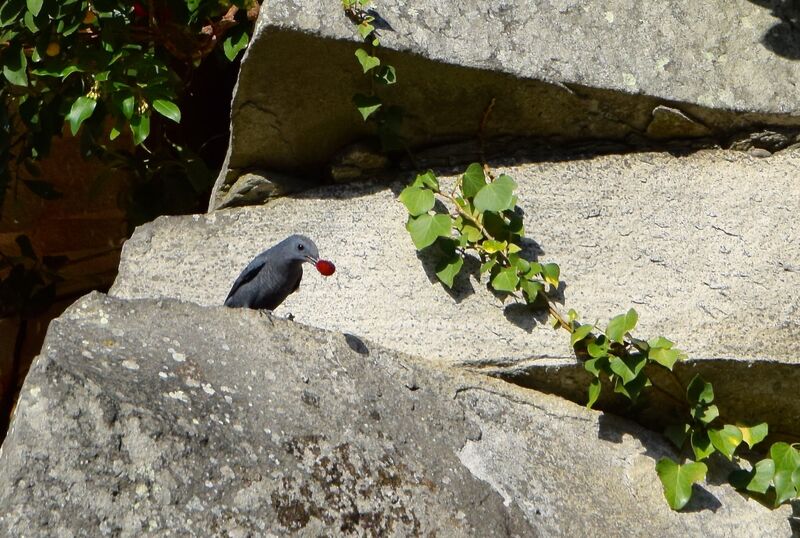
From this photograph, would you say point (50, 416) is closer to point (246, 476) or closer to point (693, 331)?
point (246, 476)

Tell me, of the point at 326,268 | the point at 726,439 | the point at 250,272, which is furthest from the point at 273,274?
the point at 726,439

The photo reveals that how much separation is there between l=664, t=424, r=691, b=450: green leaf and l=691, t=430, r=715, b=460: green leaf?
0.09ft

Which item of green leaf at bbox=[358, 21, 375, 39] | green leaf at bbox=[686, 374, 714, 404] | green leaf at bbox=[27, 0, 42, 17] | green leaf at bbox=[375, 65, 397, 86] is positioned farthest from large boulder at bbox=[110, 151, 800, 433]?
green leaf at bbox=[27, 0, 42, 17]

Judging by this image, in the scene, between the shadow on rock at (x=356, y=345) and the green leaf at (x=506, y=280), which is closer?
the shadow on rock at (x=356, y=345)

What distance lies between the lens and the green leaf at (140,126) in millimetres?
3305

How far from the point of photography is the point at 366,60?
10.7 ft

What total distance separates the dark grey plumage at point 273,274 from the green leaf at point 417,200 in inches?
13.6

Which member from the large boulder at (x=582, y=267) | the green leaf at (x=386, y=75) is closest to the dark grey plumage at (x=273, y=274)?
the large boulder at (x=582, y=267)

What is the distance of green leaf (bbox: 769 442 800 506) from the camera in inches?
115

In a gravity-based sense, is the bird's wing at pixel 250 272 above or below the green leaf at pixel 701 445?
above

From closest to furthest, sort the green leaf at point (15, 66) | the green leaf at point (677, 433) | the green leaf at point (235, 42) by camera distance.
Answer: the green leaf at point (677, 433) → the green leaf at point (15, 66) → the green leaf at point (235, 42)

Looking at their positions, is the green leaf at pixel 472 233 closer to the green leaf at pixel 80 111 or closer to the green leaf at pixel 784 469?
the green leaf at pixel 784 469

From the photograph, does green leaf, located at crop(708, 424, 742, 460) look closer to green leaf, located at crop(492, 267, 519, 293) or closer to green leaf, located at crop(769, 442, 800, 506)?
green leaf, located at crop(769, 442, 800, 506)

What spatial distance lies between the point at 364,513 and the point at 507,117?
1588 millimetres
